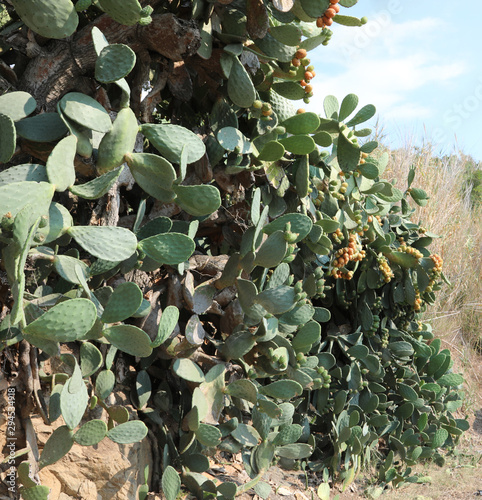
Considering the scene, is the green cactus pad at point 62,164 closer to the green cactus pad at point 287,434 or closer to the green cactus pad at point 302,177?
the green cactus pad at point 302,177

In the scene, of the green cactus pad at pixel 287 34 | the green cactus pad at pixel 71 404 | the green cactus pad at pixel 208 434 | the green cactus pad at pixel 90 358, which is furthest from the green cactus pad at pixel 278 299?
the green cactus pad at pixel 287 34

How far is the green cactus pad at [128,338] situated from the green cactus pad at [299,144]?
80 centimetres

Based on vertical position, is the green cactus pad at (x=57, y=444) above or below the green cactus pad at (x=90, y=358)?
below

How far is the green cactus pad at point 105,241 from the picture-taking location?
1.11m

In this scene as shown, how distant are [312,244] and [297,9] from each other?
844 mm

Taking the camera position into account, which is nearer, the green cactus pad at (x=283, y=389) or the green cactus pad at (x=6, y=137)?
the green cactus pad at (x=6, y=137)

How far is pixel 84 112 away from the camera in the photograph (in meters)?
1.14

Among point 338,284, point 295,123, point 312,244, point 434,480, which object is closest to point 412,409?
point 434,480

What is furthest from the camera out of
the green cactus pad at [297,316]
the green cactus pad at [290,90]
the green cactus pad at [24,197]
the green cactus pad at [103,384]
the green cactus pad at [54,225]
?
the green cactus pad at [297,316]

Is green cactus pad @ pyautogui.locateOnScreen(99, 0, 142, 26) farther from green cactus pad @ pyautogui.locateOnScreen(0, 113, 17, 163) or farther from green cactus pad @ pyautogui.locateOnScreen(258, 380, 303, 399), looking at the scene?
green cactus pad @ pyautogui.locateOnScreen(258, 380, 303, 399)

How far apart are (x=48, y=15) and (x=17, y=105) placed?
21cm

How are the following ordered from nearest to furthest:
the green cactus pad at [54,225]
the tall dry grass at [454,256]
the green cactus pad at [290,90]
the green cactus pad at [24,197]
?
the green cactus pad at [24,197], the green cactus pad at [54,225], the green cactus pad at [290,90], the tall dry grass at [454,256]

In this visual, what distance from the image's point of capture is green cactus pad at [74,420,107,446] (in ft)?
4.15

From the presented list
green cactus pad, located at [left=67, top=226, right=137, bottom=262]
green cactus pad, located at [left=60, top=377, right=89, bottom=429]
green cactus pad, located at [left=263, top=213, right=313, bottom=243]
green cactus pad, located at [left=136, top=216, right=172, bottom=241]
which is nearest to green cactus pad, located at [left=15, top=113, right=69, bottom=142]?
green cactus pad, located at [left=67, top=226, right=137, bottom=262]
